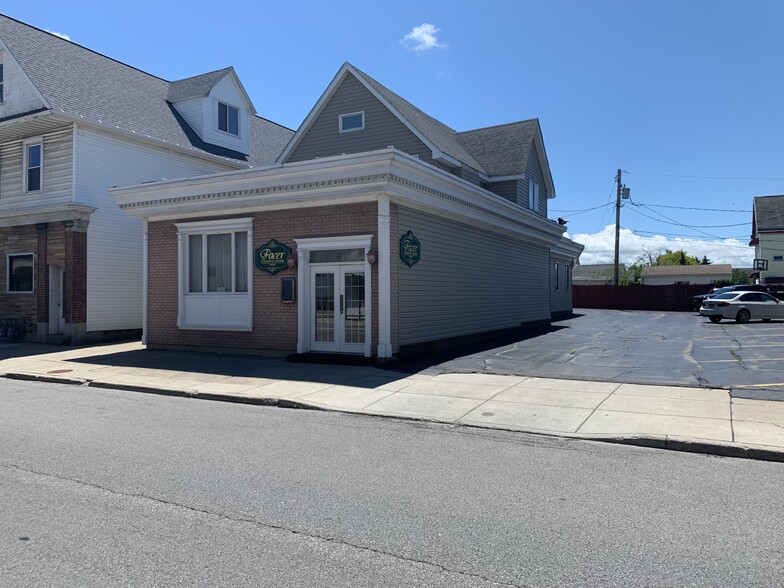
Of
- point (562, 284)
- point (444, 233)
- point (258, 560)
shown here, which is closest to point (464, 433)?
point (258, 560)

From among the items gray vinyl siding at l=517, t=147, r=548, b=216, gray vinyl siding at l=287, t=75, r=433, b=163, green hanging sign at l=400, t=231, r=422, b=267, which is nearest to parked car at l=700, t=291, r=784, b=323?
gray vinyl siding at l=517, t=147, r=548, b=216

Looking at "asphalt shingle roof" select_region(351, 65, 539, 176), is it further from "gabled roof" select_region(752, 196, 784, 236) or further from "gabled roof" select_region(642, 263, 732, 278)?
"gabled roof" select_region(642, 263, 732, 278)

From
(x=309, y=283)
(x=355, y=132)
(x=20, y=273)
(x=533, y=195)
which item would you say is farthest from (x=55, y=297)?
(x=533, y=195)

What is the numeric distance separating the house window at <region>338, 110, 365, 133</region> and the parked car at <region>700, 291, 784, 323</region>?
1877 cm

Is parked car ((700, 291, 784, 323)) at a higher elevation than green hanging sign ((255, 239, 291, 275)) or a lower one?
lower

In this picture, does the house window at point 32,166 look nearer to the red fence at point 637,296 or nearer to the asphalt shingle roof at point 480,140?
the asphalt shingle roof at point 480,140

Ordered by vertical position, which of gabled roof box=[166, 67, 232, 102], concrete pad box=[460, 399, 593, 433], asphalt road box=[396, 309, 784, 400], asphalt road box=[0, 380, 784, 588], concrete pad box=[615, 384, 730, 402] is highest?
gabled roof box=[166, 67, 232, 102]

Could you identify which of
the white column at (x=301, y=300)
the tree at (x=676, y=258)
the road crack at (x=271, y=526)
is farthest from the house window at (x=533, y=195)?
the tree at (x=676, y=258)

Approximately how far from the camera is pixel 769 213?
1916 inches

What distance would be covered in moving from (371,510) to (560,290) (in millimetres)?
29128

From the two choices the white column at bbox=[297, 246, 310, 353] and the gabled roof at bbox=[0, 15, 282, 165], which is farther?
the gabled roof at bbox=[0, 15, 282, 165]

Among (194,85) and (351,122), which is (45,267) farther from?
(351,122)

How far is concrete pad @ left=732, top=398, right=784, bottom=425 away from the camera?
8.42 metres

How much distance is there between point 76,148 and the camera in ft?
64.5
